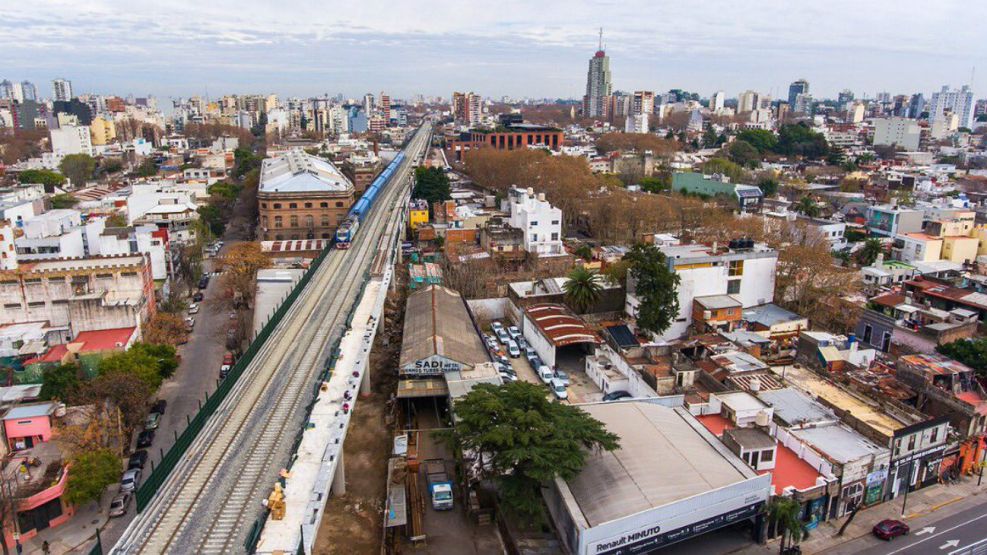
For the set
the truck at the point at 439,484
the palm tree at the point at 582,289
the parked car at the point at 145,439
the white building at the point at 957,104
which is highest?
the white building at the point at 957,104

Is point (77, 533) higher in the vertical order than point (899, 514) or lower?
lower

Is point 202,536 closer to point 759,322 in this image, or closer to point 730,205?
point 759,322

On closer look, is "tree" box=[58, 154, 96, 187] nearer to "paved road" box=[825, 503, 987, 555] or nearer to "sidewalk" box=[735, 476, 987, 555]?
"sidewalk" box=[735, 476, 987, 555]

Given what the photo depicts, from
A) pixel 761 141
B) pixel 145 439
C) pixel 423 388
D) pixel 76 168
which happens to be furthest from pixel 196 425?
pixel 761 141

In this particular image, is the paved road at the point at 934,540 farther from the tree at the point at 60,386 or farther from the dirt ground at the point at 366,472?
the tree at the point at 60,386

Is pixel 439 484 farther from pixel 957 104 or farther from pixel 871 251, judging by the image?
pixel 957 104

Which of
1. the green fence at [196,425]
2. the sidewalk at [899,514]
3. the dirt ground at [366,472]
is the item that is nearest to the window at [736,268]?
the sidewalk at [899,514]
